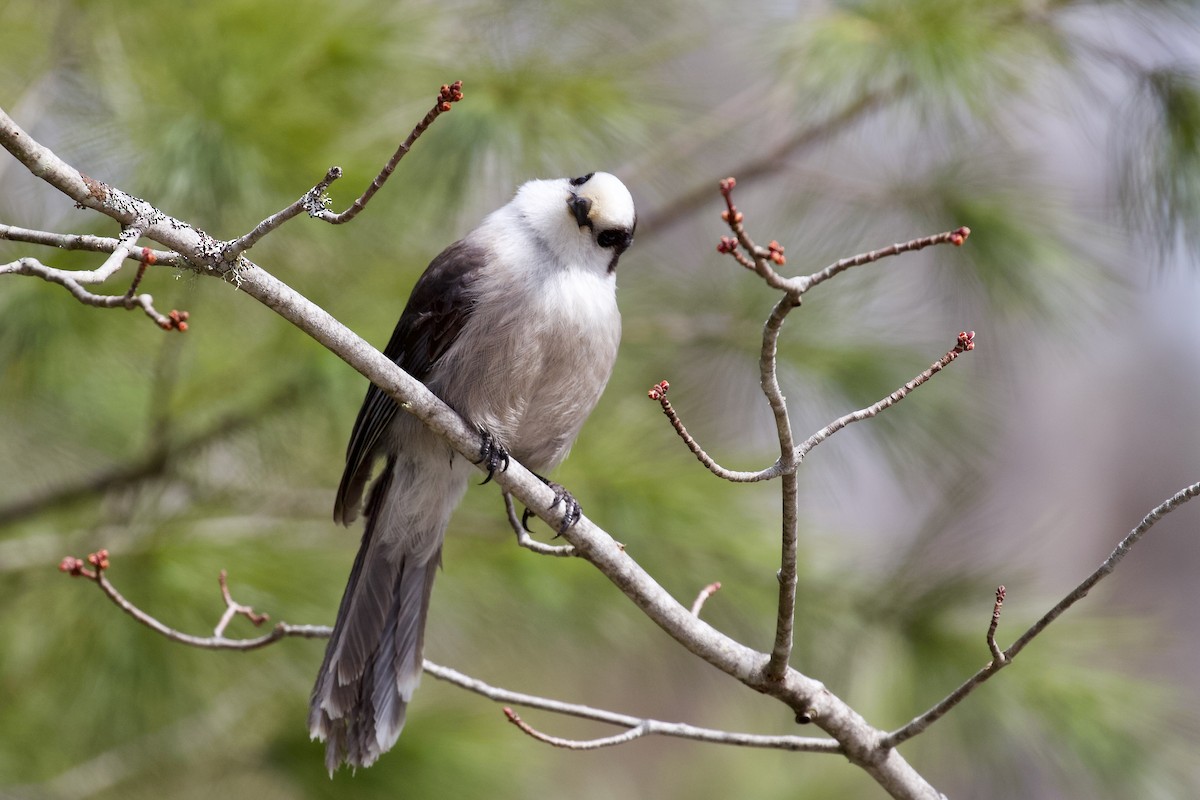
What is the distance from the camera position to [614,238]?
7.20ft

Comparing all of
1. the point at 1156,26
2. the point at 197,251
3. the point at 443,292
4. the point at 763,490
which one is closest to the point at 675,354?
the point at 763,490

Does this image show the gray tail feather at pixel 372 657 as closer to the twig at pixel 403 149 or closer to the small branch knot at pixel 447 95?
the twig at pixel 403 149

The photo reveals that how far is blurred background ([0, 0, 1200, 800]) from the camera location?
2.51 meters

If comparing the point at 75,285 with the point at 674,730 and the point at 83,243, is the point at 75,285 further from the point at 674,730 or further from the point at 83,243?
the point at 674,730

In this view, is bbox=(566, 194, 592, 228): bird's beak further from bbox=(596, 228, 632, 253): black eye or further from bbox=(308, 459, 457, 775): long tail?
bbox=(308, 459, 457, 775): long tail

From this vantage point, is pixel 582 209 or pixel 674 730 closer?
pixel 674 730

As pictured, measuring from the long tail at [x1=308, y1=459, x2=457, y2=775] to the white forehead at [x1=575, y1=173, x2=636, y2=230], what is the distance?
60 cm

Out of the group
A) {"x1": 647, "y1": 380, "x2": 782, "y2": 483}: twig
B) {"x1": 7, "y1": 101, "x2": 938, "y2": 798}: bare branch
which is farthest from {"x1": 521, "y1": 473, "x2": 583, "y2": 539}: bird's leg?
{"x1": 647, "y1": 380, "x2": 782, "y2": 483}: twig

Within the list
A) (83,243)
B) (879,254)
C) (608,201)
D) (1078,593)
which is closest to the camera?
(879,254)

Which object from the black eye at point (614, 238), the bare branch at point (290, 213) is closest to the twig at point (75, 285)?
the bare branch at point (290, 213)

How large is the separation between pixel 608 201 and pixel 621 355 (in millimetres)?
892

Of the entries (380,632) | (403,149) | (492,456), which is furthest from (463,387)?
(403,149)

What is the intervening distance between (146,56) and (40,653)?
1.35 meters

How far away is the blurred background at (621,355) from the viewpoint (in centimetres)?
251
